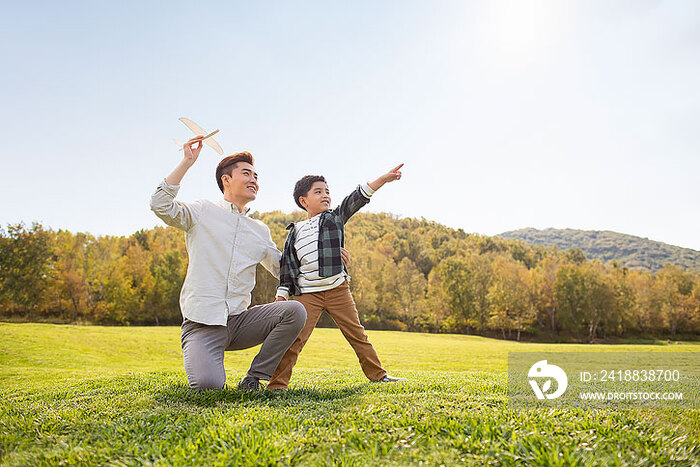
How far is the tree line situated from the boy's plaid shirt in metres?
40.2

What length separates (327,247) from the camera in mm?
4867

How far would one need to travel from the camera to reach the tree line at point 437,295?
48.1 metres

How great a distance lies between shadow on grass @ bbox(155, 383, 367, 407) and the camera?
343 centimetres

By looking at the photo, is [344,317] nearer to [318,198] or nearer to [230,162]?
[318,198]

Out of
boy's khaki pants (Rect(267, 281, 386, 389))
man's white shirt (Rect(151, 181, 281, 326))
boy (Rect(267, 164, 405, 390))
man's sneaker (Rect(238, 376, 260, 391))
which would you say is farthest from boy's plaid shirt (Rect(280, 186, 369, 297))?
man's sneaker (Rect(238, 376, 260, 391))

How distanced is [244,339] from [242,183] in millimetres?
1692

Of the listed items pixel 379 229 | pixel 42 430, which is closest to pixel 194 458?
pixel 42 430

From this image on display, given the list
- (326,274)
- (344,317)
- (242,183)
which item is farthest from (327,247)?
(242,183)

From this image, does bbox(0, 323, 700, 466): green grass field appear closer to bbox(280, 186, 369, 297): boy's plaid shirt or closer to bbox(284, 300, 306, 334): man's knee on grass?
bbox(284, 300, 306, 334): man's knee on grass

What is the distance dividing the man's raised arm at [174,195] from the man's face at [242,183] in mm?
573

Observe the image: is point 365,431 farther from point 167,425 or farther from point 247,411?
point 167,425

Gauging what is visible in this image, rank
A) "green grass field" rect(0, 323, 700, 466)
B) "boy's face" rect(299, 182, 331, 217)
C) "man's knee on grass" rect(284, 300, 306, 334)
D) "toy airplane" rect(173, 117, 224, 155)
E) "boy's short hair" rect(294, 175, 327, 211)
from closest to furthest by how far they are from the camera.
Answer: "green grass field" rect(0, 323, 700, 466) → "toy airplane" rect(173, 117, 224, 155) → "man's knee on grass" rect(284, 300, 306, 334) → "boy's face" rect(299, 182, 331, 217) → "boy's short hair" rect(294, 175, 327, 211)

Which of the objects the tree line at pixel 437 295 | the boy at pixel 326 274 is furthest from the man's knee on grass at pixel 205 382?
the tree line at pixel 437 295

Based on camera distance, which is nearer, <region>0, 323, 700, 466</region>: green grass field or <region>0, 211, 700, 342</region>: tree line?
<region>0, 323, 700, 466</region>: green grass field
